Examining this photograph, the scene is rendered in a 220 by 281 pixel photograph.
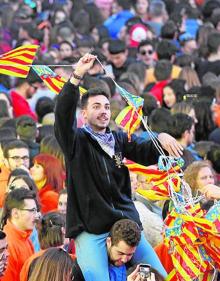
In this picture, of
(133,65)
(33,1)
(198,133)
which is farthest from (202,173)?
(33,1)

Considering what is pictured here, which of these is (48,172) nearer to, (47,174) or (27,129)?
(47,174)

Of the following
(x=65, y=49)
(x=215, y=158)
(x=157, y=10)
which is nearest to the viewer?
(x=215, y=158)

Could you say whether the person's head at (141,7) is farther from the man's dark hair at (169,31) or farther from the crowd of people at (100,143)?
the man's dark hair at (169,31)

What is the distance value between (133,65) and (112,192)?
8.63 meters

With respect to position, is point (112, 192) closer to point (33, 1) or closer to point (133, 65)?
point (133, 65)

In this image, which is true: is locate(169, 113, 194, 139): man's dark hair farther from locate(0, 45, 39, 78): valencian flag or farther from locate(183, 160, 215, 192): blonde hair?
locate(0, 45, 39, 78): valencian flag

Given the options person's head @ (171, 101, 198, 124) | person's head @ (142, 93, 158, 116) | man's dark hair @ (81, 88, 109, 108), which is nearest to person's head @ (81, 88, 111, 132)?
man's dark hair @ (81, 88, 109, 108)

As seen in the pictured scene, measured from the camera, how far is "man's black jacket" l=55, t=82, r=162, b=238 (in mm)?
8414

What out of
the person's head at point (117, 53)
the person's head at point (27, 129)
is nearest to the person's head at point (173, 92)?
the person's head at point (27, 129)

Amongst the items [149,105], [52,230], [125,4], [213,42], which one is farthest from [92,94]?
[125,4]

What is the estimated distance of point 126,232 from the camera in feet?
26.8

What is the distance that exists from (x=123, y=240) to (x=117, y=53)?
968 cm

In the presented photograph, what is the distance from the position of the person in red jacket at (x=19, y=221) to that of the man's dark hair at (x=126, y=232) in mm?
1587

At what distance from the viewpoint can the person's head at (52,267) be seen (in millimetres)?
8773
